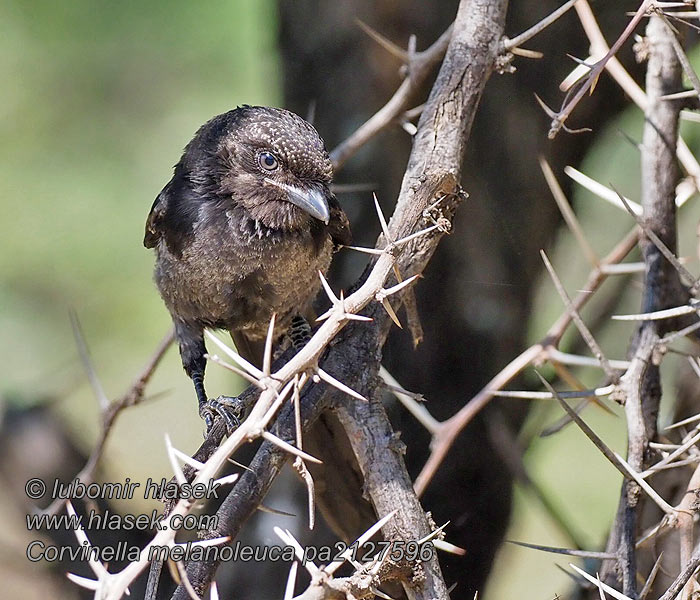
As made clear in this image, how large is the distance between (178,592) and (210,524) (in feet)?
0.67

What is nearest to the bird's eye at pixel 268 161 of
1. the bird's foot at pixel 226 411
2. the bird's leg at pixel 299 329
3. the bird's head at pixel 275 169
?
the bird's head at pixel 275 169

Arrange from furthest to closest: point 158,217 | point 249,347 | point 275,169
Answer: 1. point 249,347
2. point 158,217
3. point 275,169

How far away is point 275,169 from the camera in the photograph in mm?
3029

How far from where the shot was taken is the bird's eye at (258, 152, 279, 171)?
3020mm

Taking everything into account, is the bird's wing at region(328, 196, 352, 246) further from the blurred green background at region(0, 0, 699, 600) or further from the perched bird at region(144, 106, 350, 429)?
the blurred green background at region(0, 0, 699, 600)

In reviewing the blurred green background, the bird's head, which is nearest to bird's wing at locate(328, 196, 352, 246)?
the bird's head

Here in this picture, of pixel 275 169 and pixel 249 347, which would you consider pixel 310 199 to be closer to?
pixel 275 169

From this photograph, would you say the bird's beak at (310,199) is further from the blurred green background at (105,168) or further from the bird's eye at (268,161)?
the blurred green background at (105,168)

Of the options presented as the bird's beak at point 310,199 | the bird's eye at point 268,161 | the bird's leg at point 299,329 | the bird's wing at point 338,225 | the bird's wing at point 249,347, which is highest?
the bird's eye at point 268,161

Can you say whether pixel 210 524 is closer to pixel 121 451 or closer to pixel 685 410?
pixel 685 410

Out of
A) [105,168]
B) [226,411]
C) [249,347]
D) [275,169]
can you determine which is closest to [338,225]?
[275,169]

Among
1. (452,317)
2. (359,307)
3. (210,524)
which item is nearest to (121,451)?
(452,317)

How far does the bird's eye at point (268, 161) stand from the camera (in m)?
3.02

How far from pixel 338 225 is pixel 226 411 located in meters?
0.91
